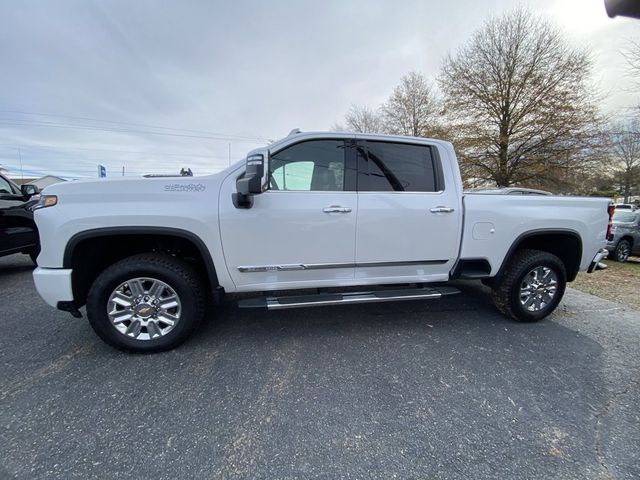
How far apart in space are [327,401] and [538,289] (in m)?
2.80

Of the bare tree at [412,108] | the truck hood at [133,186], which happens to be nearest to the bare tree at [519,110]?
the bare tree at [412,108]

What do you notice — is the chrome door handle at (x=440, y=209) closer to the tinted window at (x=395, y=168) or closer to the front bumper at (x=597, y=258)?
the tinted window at (x=395, y=168)

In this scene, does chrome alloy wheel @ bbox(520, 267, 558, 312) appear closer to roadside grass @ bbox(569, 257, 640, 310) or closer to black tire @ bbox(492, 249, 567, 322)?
black tire @ bbox(492, 249, 567, 322)

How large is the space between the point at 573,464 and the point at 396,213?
2.09 meters

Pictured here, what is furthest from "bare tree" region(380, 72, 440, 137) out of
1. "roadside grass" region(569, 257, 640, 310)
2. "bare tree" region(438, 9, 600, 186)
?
"roadside grass" region(569, 257, 640, 310)

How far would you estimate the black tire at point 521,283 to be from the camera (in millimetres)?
3285

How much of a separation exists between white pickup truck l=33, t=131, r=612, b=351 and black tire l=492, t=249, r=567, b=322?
0.04ft

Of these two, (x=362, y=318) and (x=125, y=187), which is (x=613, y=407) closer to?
(x=362, y=318)

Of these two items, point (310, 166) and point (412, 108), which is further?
point (412, 108)

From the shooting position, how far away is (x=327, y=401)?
2154mm

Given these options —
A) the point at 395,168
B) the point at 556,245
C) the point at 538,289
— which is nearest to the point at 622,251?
the point at 556,245

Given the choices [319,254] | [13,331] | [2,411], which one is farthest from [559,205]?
[13,331]

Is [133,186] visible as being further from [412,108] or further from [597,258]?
[412,108]

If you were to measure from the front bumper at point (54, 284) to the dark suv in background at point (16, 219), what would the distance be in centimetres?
359
